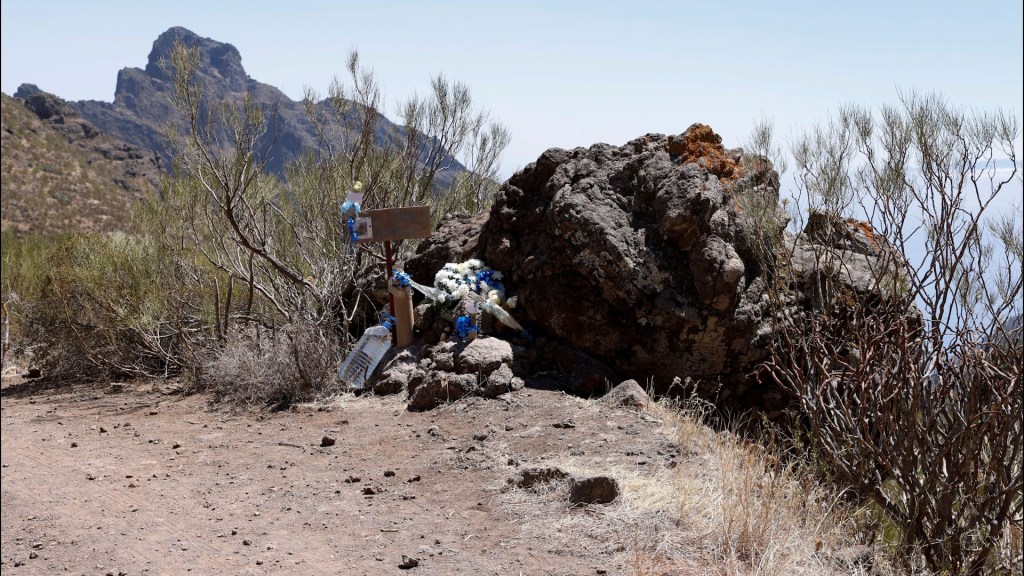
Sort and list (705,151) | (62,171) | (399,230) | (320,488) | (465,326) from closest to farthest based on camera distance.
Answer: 1. (320,488)
2. (465,326)
3. (705,151)
4. (399,230)
5. (62,171)

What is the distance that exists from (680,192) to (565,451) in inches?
107

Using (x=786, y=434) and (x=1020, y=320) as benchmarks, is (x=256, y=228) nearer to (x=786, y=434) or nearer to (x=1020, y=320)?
(x=786, y=434)

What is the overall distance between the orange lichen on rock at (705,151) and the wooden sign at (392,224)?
7.56ft

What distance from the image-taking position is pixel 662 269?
282 inches

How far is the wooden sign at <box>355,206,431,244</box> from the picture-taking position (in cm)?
789

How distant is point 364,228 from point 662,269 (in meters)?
2.68

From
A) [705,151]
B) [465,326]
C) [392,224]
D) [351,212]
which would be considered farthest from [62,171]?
[705,151]

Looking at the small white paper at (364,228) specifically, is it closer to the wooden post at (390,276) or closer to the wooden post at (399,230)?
the wooden post at (399,230)

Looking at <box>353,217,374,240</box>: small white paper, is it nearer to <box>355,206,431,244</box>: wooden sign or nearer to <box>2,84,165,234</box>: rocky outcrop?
<box>355,206,431,244</box>: wooden sign

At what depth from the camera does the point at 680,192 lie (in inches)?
288

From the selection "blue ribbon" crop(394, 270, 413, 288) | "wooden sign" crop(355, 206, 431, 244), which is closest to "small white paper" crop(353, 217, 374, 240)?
"wooden sign" crop(355, 206, 431, 244)

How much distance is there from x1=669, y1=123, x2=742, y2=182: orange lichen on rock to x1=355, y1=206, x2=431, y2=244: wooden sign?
231 cm

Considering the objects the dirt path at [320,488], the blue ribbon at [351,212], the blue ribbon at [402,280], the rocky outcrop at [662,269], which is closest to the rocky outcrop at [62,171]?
the blue ribbon at [351,212]

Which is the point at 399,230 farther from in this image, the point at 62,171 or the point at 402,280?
the point at 62,171
